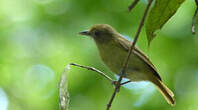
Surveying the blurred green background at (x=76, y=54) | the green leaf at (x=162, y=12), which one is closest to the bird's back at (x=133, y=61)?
the blurred green background at (x=76, y=54)

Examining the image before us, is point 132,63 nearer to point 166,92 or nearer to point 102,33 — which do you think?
point 166,92

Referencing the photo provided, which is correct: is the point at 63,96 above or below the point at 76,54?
above

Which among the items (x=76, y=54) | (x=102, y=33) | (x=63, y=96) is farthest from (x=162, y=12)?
(x=76, y=54)

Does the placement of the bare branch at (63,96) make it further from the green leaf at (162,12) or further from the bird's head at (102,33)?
the bird's head at (102,33)

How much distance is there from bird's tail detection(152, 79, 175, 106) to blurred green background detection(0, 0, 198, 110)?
Answer: 1.47 metres

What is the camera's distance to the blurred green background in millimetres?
6199

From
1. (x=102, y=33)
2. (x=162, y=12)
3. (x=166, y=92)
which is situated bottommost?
(x=166, y=92)

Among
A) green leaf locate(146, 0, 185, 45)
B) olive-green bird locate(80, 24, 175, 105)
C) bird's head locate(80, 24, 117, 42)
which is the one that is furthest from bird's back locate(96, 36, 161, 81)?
green leaf locate(146, 0, 185, 45)

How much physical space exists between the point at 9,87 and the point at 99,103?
194 cm

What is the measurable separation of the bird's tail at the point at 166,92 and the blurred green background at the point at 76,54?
1.47 metres

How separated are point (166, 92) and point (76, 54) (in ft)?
8.65

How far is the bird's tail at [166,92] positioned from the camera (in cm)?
413

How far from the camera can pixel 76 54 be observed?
21.5 ft

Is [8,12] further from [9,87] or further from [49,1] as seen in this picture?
[9,87]
